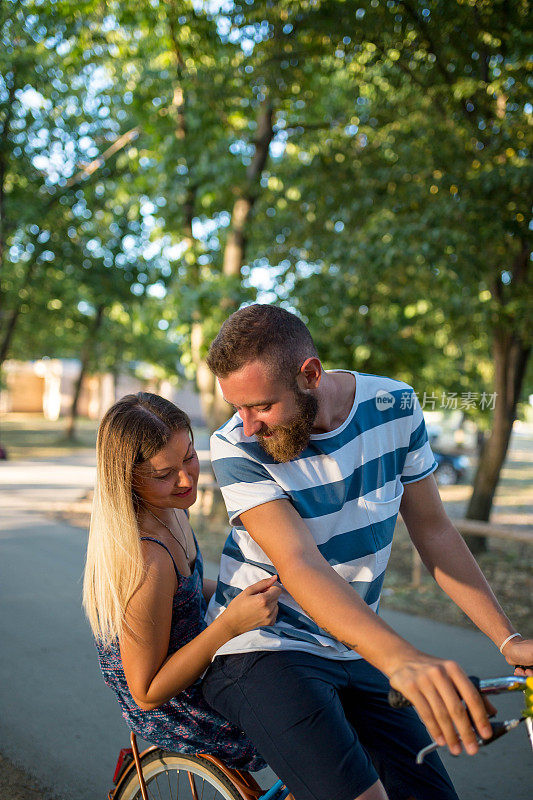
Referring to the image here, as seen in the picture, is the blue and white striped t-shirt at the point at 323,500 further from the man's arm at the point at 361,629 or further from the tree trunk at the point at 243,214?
the tree trunk at the point at 243,214

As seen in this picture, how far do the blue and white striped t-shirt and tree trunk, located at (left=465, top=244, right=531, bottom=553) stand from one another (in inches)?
276

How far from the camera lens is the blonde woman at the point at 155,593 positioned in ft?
6.50

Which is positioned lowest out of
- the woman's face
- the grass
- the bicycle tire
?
the grass

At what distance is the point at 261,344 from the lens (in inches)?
76.0

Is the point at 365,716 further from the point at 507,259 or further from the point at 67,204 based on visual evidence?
the point at 67,204

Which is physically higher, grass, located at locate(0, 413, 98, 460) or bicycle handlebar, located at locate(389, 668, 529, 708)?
bicycle handlebar, located at locate(389, 668, 529, 708)

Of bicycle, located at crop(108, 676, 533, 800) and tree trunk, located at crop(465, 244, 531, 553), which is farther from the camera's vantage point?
tree trunk, located at crop(465, 244, 531, 553)

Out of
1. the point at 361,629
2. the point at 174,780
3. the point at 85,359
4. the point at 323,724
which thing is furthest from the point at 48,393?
the point at 361,629

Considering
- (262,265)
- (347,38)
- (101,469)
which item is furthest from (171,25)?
(101,469)

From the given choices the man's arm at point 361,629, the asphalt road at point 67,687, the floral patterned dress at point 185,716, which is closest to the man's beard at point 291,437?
the man's arm at point 361,629

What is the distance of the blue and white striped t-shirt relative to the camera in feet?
6.32

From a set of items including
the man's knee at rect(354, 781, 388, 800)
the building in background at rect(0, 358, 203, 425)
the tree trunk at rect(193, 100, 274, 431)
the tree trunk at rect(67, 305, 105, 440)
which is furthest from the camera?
the building in background at rect(0, 358, 203, 425)

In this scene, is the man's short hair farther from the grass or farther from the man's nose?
the grass

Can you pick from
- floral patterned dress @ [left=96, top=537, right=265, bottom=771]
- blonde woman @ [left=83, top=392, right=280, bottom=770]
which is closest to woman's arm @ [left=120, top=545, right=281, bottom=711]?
blonde woman @ [left=83, top=392, right=280, bottom=770]
